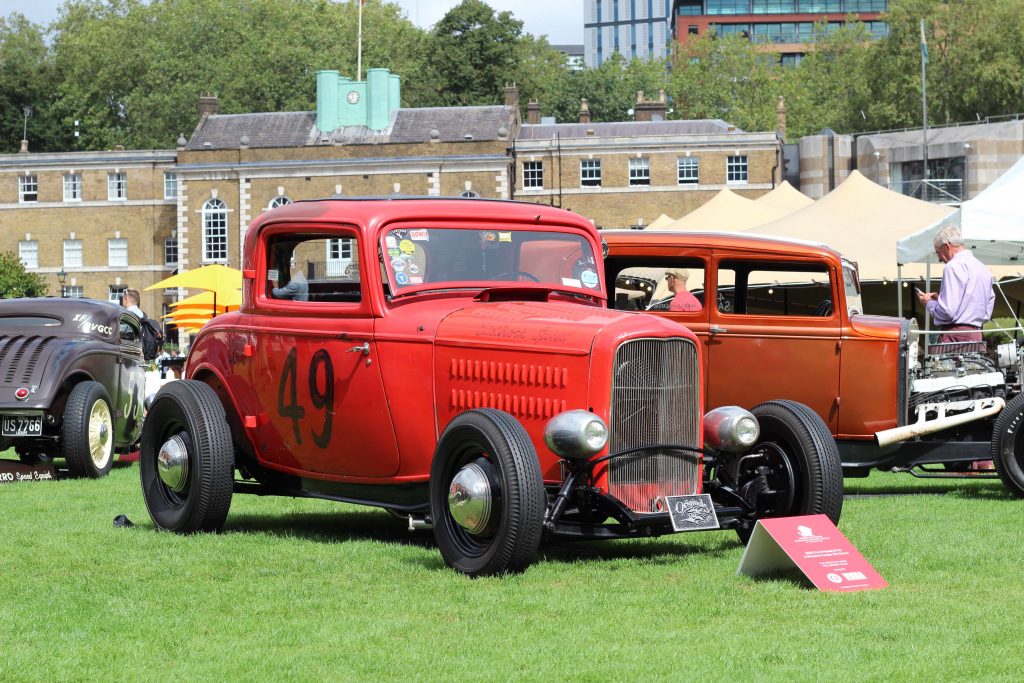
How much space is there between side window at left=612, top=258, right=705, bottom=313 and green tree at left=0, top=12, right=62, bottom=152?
81.9m

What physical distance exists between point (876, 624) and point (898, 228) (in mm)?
17690

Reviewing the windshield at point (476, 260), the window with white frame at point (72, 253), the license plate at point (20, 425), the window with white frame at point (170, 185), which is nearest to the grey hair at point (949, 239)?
the windshield at point (476, 260)

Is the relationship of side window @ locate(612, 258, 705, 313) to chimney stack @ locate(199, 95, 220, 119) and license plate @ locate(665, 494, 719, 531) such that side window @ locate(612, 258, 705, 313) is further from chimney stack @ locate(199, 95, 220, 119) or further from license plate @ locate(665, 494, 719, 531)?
chimney stack @ locate(199, 95, 220, 119)

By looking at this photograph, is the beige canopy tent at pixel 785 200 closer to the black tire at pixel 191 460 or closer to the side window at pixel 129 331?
the side window at pixel 129 331

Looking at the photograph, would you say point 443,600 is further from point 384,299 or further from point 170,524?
point 170,524

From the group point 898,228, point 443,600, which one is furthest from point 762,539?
point 898,228

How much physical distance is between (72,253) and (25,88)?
18.2 m

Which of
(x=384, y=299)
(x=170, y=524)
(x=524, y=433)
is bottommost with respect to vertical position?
(x=170, y=524)

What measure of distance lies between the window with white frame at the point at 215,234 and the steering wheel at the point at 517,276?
64.7 metres

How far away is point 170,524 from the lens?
9.10m

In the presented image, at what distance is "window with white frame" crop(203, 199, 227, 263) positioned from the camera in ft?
235

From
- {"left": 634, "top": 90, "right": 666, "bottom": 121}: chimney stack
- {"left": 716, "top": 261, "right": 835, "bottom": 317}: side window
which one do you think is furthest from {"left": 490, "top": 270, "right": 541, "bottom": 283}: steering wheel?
{"left": 634, "top": 90, "right": 666, "bottom": 121}: chimney stack

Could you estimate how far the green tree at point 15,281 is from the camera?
2511 inches

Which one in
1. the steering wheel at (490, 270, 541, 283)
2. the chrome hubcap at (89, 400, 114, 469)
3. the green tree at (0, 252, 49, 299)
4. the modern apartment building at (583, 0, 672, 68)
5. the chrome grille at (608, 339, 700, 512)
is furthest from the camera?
the modern apartment building at (583, 0, 672, 68)
